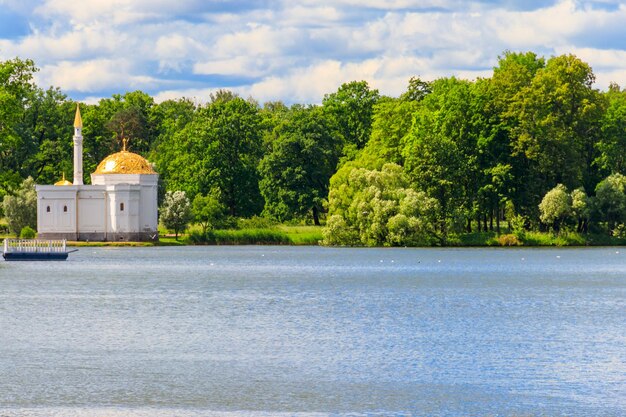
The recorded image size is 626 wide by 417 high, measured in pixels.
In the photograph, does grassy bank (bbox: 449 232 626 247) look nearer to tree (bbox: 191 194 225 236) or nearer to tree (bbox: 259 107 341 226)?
tree (bbox: 259 107 341 226)

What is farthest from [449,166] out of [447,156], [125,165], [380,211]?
[125,165]

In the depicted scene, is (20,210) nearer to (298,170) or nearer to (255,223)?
(255,223)

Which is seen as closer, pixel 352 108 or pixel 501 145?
pixel 501 145

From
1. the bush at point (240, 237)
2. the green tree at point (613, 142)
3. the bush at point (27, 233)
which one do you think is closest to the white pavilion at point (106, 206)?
the bush at point (27, 233)

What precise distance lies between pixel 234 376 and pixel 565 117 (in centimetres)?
8891

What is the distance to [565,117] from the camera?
11481 centimetres

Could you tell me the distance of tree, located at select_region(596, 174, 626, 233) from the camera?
107 m

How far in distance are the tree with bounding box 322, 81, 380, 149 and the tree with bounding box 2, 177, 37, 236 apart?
119ft

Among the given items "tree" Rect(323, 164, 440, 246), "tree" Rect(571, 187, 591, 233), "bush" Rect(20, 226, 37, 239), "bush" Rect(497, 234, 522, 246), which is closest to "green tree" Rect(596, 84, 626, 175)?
"tree" Rect(571, 187, 591, 233)

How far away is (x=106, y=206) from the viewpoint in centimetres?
13438

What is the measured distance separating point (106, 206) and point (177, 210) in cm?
951

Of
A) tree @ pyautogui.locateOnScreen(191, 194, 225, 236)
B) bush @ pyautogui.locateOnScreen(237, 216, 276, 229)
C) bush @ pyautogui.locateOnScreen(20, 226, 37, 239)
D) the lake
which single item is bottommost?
the lake

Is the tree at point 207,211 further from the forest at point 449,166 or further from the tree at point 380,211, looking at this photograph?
the tree at point 380,211

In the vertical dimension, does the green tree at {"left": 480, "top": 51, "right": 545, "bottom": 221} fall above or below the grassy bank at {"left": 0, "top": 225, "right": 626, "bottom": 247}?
above
